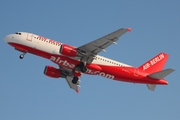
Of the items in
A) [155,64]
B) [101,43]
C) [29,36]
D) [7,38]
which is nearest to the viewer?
[101,43]

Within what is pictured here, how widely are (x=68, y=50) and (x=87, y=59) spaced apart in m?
3.67

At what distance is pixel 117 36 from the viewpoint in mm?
52156

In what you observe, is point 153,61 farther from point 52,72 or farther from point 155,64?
point 52,72

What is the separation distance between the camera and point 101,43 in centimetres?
5444

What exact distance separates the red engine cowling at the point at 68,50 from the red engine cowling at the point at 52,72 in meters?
8.90

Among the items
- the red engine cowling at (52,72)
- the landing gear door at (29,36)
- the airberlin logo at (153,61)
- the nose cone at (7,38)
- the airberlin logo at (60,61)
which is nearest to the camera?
the landing gear door at (29,36)

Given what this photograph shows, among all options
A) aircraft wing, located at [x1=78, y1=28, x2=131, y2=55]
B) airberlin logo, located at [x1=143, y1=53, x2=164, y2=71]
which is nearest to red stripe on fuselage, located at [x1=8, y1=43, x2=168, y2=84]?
airberlin logo, located at [x1=143, y1=53, x2=164, y2=71]

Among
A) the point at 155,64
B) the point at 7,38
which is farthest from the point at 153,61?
the point at 7,38

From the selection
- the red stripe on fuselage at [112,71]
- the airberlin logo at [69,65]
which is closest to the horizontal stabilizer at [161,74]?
the red stripe on fuselage at [112,71]

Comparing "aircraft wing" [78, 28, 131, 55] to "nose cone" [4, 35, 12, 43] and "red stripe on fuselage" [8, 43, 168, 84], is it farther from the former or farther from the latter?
"nose cone" [4, 35, 12, 43]

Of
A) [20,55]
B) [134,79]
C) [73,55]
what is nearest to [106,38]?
[73,55]

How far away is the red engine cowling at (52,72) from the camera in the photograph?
207ft

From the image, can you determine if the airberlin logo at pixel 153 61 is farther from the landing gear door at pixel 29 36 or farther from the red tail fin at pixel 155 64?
the landing gear door at pixel 29 36

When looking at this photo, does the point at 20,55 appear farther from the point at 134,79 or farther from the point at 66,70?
the point at 134,79
